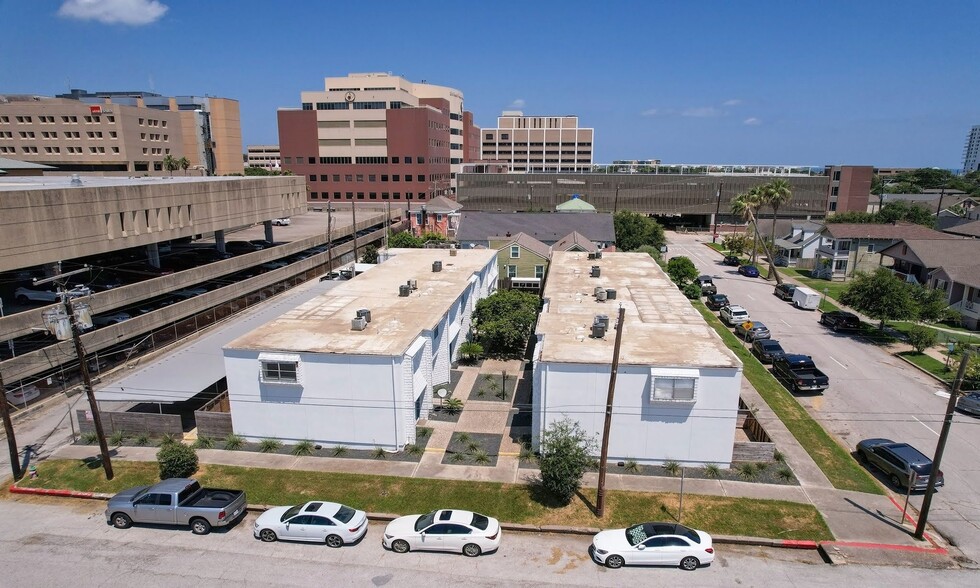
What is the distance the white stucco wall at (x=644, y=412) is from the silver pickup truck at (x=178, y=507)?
1218cm

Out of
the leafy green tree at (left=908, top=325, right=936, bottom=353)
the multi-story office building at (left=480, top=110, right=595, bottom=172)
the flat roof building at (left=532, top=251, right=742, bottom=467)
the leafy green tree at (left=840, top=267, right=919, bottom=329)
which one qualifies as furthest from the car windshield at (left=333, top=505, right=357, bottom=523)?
the multi-story office building at (left=480, top=110, right=595, bottom=172)

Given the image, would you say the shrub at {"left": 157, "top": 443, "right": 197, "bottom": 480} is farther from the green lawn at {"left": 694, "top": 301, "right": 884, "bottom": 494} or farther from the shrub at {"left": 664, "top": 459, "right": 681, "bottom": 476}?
the green lawn at {"left": 694, "top": 301, "right": 884, "bottom": 494}

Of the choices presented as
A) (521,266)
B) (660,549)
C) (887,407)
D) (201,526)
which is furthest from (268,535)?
(521,266)

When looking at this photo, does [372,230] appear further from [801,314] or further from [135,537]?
[135,537]

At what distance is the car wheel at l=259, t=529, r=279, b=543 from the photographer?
19.0 m

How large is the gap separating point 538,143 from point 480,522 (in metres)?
179

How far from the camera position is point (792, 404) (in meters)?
30.2

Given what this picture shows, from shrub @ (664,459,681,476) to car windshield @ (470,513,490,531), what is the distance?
28.0 ft

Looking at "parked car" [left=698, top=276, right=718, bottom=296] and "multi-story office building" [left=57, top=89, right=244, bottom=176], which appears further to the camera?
"multi-story office building" [left=57, top=89, right=244, bottom=176]

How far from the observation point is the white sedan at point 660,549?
691 inches

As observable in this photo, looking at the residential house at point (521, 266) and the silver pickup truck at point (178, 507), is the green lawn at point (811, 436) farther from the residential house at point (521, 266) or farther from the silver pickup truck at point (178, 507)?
the silver pickup truck at point (178, 507)

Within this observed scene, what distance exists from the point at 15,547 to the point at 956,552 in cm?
3139

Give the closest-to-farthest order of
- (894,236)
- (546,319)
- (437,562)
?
(437,562)
(546,319)
(894,236)

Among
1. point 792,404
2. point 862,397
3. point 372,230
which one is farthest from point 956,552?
point 372,230
